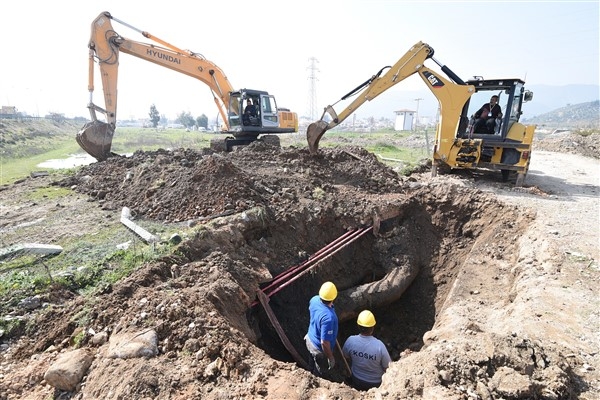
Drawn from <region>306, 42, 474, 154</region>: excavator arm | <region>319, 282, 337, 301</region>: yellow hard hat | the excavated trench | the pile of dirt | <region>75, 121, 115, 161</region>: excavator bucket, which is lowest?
the excavated trench

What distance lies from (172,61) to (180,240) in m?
10.2

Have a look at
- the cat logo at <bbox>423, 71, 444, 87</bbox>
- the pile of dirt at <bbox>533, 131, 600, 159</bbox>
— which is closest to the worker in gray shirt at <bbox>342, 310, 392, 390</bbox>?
the cat logo at <bbox>423, 71, 444, 87</bbox>

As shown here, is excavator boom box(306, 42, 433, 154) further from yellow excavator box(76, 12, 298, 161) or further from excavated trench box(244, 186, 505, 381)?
yellow excavator box(76, 12, 298, 161)

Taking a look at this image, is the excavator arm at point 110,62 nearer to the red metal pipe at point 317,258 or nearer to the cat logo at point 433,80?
the cat logo at point 433,80

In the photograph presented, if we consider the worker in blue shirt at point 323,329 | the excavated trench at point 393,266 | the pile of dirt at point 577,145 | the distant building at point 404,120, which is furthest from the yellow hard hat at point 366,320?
the distant building at point 404,120

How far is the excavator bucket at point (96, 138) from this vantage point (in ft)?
41.5

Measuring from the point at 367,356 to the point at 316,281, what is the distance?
7.88ft

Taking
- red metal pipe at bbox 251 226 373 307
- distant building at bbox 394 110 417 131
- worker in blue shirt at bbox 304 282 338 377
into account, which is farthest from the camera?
distant building at bbox 394 110 417 131

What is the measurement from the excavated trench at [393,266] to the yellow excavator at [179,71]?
26.8 feet

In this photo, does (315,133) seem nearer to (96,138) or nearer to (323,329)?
(323,329)

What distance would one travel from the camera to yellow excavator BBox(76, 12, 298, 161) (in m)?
12.3

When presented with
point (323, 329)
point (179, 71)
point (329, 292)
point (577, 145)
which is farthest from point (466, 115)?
point (577, 145)

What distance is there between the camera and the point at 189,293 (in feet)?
14.1

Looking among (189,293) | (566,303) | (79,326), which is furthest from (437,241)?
(79,326)
